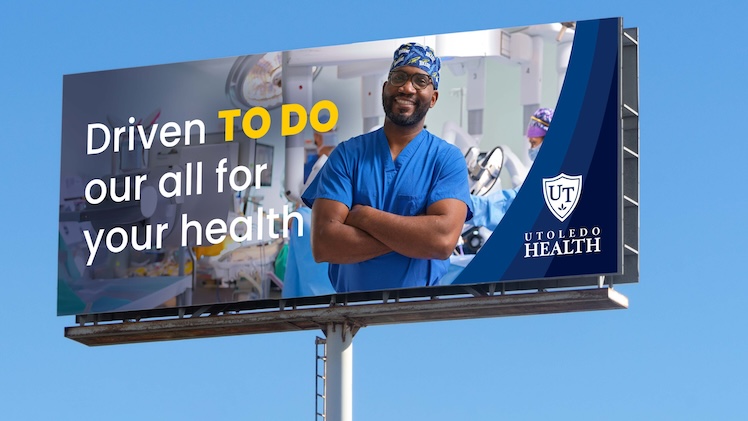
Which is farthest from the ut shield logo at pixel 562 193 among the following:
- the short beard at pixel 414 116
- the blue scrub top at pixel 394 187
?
the short beard at pixel 414 116

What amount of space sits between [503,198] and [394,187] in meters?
1.34

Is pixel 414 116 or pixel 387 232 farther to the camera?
pixel 414 116

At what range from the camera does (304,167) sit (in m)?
36.4

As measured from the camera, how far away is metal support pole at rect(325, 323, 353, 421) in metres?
35.6

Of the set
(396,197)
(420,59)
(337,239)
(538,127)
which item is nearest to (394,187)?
(396,197)

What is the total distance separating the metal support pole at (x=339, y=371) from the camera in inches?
1403

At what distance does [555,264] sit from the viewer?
3444 cm

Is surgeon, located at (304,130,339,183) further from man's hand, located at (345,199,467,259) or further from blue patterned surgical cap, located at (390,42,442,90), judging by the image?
man's hand, located at (345,199,467,259)

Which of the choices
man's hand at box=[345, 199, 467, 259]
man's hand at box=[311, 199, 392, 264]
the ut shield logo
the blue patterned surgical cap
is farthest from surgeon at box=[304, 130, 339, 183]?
the ut shield logo

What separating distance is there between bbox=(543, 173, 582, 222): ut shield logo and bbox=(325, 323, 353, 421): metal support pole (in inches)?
120

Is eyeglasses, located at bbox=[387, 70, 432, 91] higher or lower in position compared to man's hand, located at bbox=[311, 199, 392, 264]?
higher

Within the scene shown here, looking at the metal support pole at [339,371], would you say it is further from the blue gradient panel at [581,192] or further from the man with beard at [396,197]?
the blue gradient panel at [581,192]

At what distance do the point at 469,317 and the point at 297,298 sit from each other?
7.35 ft

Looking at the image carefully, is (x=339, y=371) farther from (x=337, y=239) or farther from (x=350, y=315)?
(x=337, y=239)
